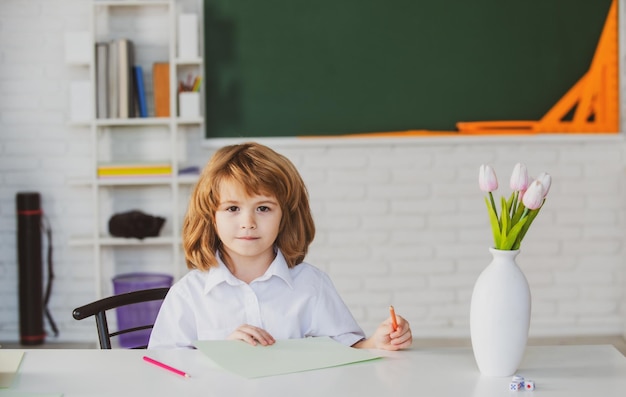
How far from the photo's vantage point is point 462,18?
13.0 feet

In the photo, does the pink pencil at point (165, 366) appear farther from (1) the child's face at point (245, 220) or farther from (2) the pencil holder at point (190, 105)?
(2) the pencil holder at point (190, 105)

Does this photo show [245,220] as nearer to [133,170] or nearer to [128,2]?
[133,170]

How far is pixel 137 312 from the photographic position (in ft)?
12.5

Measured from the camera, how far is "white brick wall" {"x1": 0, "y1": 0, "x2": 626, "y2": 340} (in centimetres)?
398

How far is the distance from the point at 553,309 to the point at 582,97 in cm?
100

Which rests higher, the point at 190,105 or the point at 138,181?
the point at 190,105

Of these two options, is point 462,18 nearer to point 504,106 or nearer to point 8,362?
point 504,106

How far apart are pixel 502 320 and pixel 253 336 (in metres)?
0.45

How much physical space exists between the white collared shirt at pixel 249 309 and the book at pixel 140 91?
7.19 feet

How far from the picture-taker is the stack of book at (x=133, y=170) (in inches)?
151

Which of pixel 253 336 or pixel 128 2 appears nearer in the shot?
pixel 253 336

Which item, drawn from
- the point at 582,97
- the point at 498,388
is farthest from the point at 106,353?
the point at 582,97

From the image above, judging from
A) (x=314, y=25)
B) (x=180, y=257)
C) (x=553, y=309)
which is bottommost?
(x=553, y=309)

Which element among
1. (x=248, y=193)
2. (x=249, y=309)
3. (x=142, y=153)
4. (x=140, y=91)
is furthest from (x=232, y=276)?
(x=142, y=153)
